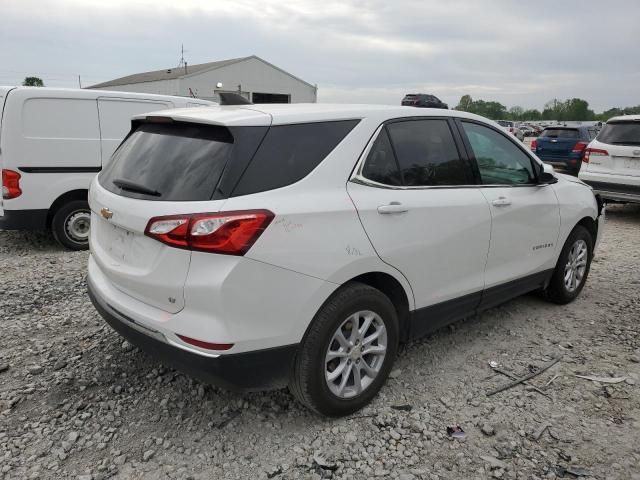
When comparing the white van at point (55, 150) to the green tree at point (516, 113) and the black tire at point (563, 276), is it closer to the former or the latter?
the black tire at point (563, 276)

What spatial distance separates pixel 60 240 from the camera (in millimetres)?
6266

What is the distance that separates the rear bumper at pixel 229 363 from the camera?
237 centimetres

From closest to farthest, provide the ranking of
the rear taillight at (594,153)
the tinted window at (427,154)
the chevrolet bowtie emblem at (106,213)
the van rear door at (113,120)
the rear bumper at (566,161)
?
the chevrolet bowtie emblem at (106,213), the tinted window at (427,154), the van rear door at (113,120), the rear taillight at (594,153), the rear bumper at (566,161)

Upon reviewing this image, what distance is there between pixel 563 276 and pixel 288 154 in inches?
123

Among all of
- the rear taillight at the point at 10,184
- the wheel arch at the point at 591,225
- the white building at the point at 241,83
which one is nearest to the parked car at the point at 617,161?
the wheel arch at the point at 591,225

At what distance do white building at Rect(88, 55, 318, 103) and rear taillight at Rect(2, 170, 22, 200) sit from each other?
26029 mm

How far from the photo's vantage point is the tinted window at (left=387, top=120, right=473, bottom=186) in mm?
3086

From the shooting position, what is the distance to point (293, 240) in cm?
243

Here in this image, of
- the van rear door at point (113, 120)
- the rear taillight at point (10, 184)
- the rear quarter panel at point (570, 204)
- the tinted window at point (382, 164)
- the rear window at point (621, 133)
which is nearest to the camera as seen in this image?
the tinted window at point (382, 164)

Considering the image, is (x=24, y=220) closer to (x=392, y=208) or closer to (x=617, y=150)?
(x=392, y=208)

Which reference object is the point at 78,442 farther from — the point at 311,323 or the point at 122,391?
the point at 311,323

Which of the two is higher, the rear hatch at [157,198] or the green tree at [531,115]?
the green tree at [531,115]

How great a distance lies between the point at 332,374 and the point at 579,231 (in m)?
3.03

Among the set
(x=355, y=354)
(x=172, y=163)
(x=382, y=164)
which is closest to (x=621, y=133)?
(x=382, y=164)
